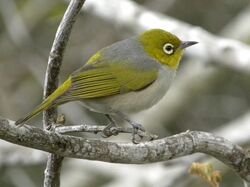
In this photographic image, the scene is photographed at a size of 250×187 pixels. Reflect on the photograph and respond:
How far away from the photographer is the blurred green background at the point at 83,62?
7.72 m

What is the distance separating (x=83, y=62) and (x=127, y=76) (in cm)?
427

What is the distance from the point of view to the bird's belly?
4.75 m

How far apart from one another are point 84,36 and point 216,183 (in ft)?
19.1

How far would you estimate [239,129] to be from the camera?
7.07 metres

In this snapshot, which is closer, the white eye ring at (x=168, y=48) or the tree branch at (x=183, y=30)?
the white eye ring at (x=168, y=48)

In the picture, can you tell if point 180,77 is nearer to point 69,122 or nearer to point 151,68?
point 69,122

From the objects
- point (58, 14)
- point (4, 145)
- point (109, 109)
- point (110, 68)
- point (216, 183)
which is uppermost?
point (58, 14)

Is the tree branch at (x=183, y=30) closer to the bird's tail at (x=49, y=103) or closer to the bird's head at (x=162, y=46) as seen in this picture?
the bird's head at (x=162, y=46)

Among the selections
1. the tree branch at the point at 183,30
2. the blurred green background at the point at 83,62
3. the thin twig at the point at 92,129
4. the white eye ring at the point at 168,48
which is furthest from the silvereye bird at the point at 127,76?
the blurred green background at the point at 83,62

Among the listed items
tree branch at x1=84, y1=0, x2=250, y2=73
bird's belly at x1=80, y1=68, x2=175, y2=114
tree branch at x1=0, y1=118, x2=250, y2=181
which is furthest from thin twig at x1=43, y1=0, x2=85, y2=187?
tree branch at x1=84, y1=0, x2=250, y2=73

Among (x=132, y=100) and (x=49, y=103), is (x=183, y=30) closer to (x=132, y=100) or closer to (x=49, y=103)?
(x=132, y=100)

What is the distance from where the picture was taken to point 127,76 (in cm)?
500

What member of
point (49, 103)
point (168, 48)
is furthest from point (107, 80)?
point (49, 103)

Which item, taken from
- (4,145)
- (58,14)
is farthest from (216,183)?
(58,14)
